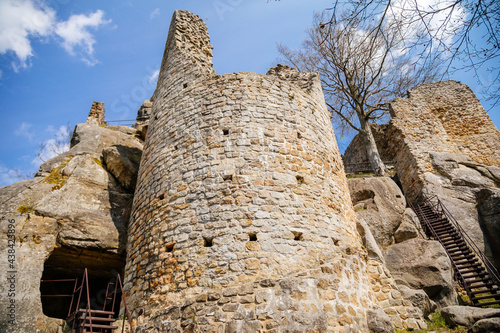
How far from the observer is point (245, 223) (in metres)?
5.40

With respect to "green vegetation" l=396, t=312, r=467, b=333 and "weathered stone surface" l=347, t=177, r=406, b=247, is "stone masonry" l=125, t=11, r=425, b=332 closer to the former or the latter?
"green vegetation" l=396, t=312, r=467, b=333

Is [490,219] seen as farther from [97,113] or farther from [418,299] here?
[97,113]

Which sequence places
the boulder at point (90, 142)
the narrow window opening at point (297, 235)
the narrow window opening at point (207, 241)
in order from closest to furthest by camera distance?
the narrow window opening at point (207, 241), the narrow window opening at point (297, 235), the boulder at point (90, 142)

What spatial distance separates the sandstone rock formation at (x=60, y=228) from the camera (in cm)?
570

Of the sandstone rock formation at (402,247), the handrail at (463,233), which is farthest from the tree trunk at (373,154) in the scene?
the sandstone rock formation at (402,247)

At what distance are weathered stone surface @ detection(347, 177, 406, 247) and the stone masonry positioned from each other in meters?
2.52

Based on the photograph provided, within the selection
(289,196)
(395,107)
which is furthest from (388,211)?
(395,107)

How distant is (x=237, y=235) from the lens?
5.28 metres

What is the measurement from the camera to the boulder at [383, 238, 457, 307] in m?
7.32

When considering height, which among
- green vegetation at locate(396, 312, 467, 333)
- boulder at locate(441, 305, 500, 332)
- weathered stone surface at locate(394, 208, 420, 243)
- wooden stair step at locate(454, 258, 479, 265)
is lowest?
green vegetation at locate(396, 312, 467, 333)

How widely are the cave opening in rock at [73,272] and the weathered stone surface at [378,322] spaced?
18.5 ft

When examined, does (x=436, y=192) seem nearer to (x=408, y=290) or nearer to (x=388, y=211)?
(x=388, y=211)

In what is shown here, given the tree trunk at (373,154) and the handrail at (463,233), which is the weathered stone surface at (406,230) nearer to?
the handrail at (463,233)

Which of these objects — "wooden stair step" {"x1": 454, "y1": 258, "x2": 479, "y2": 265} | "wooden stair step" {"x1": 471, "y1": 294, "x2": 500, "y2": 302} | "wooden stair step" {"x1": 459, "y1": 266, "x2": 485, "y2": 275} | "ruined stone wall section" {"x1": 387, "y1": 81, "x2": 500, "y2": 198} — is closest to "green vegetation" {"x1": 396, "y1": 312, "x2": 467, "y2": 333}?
"wooden stair step" {"x1": 471, "y1": 294, "x2": 500, "y2": 302}
